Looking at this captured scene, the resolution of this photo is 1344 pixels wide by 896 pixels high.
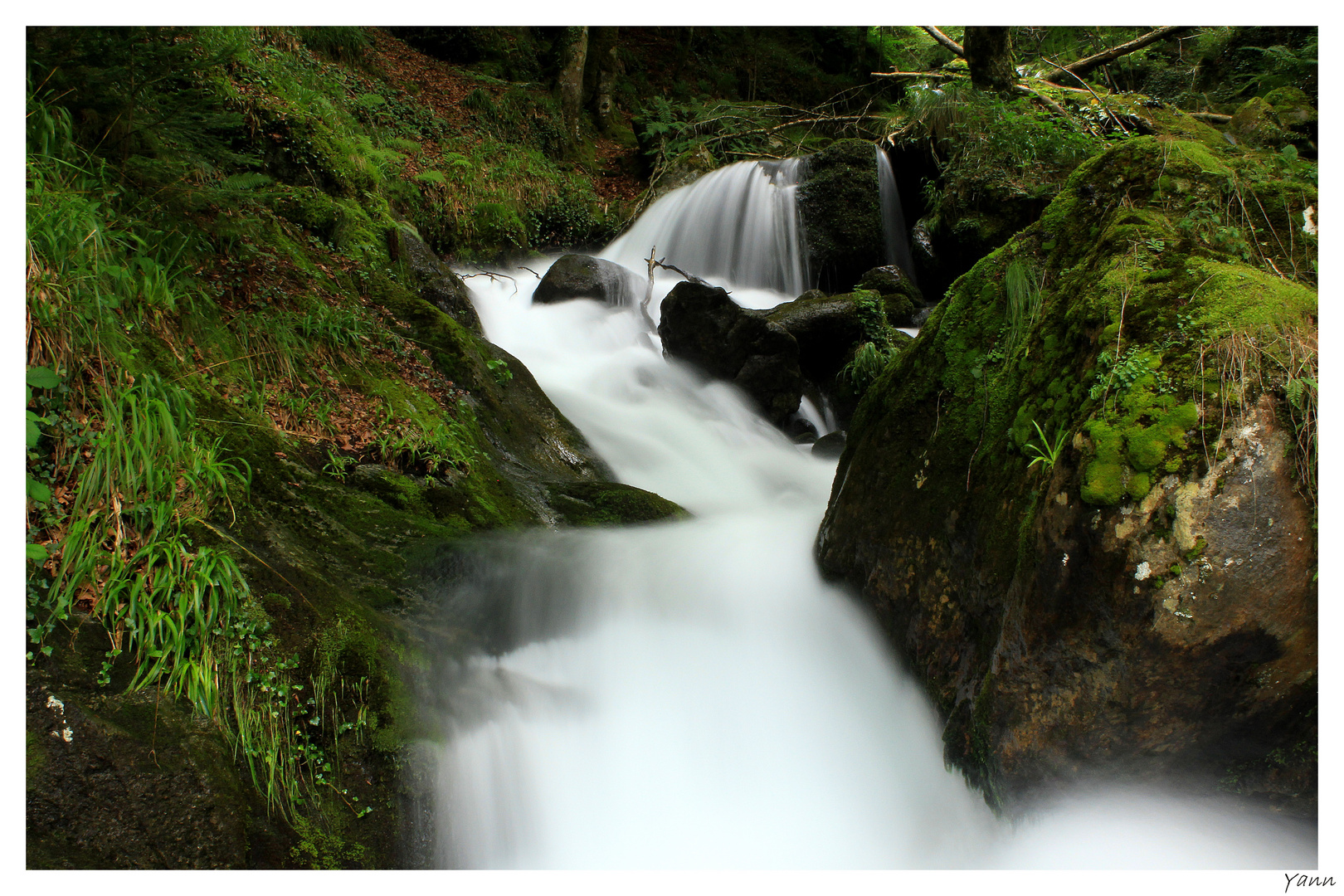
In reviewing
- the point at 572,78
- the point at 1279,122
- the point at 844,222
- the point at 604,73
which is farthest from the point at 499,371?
the point at 604,73

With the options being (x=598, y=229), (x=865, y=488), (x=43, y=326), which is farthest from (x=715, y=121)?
(x=43, y=326)

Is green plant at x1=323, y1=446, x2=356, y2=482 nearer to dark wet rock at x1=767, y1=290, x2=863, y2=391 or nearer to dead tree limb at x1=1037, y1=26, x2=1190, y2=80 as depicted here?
dark wet rock at x1=767, y1=290, x2=863, y2=391

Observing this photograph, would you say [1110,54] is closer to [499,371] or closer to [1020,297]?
[1020,297]

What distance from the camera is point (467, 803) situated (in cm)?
273

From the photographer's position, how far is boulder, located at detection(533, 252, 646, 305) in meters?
8.85

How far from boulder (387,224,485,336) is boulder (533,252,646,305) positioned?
62.5 inches

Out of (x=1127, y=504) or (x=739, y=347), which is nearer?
(x=1127, y=504)

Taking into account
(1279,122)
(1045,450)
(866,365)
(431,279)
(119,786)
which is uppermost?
(1279,122)

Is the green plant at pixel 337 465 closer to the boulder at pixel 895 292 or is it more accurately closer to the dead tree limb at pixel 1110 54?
the boulder at pixel 895 292

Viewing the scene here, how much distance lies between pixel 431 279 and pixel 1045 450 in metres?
6.07

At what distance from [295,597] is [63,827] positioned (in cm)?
90

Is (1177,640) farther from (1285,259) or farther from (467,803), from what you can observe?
(467,803)

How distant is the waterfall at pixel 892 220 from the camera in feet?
33.8

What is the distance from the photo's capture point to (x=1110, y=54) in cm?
1004
